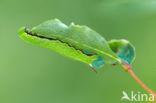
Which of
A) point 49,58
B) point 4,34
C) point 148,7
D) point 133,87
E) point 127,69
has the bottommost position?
point 127,69

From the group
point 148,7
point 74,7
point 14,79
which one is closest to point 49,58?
point 14,79

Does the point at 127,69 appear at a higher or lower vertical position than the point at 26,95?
lower

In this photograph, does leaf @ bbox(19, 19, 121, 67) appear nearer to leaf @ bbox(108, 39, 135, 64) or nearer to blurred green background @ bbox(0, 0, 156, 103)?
leaf @ bbox(108, 39, 135, 64)

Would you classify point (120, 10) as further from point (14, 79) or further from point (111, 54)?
point (14, 79)

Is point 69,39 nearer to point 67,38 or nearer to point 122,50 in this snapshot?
point 67,38

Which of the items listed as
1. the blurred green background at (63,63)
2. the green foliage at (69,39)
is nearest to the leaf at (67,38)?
the green foliage at (69,39)

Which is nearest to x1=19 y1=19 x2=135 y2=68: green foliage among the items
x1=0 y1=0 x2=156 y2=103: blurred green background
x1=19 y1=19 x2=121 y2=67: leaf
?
x1=19 y1=19 x2=121 y2=67: leaf

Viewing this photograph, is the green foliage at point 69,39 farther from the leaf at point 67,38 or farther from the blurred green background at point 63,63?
the blurred green background at point 63,63
